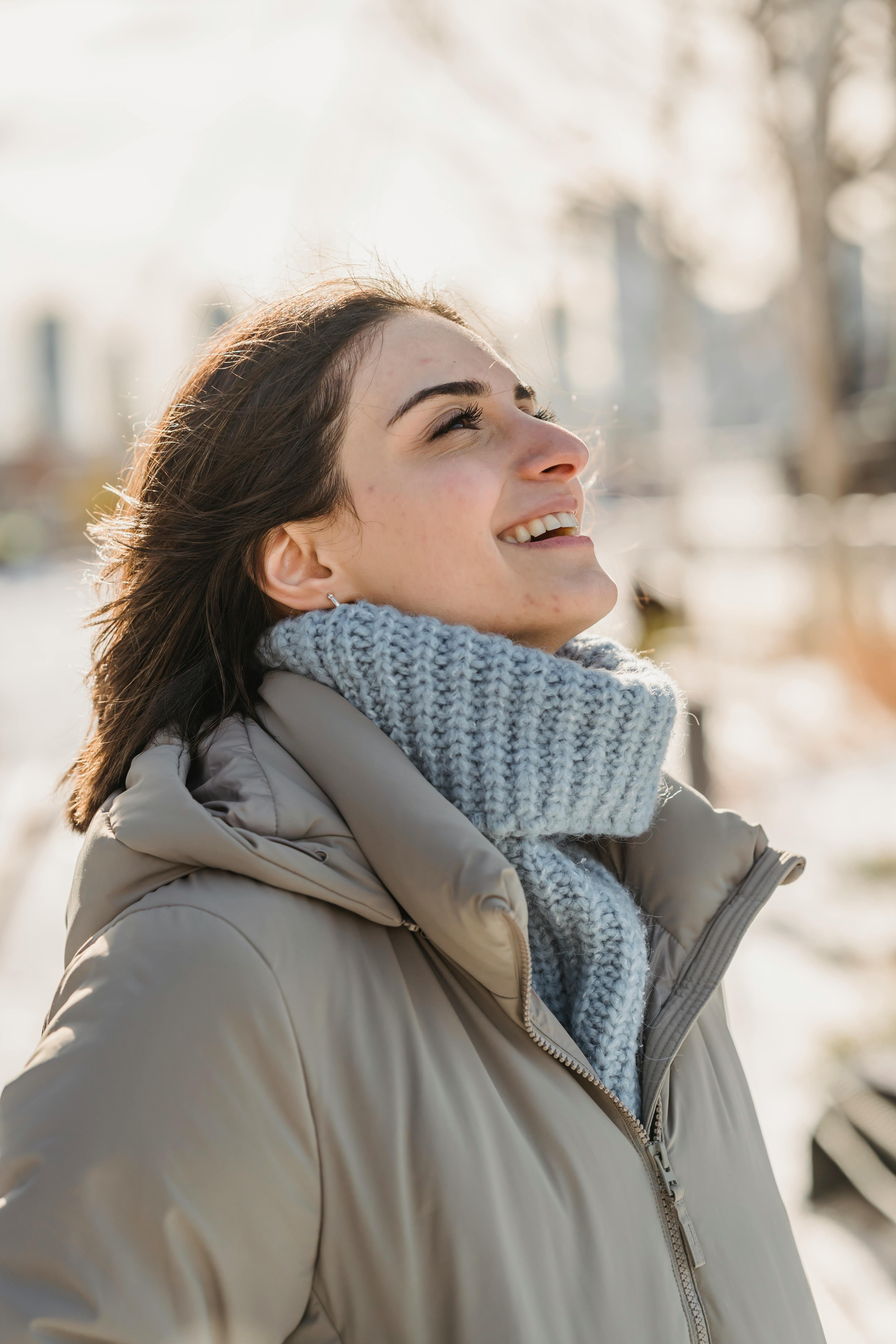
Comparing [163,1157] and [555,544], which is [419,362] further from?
[163,1157]

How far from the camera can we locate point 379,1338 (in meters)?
1.05

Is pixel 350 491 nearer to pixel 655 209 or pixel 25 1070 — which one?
pixel 25 1070

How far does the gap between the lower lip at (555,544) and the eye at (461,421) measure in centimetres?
19

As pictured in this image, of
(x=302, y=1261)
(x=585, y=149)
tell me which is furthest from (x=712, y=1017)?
(x=585, y=149)

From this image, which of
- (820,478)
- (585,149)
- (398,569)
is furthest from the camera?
(585,149)

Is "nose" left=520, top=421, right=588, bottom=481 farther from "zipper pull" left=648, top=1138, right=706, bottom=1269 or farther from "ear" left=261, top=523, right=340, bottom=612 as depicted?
"zipper pull" left=648, top=1138, right=706, bottom=1269

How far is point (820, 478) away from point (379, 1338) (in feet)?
26.1

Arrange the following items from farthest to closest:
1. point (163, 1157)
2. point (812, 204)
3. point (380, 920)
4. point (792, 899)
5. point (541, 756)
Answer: point (812, 204) → point (792, 899) → point (541, 756) → point (380, 920) → point (163, 1157)

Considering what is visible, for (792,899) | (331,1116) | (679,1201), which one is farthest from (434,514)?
(792,899)

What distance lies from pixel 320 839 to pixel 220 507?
611 mm

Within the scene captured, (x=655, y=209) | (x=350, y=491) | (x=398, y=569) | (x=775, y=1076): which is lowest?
(x=775, y=1076)

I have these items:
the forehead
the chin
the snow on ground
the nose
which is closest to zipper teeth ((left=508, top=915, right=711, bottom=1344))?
the chin

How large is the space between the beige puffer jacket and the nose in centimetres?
49

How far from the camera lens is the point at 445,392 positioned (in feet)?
5.12
